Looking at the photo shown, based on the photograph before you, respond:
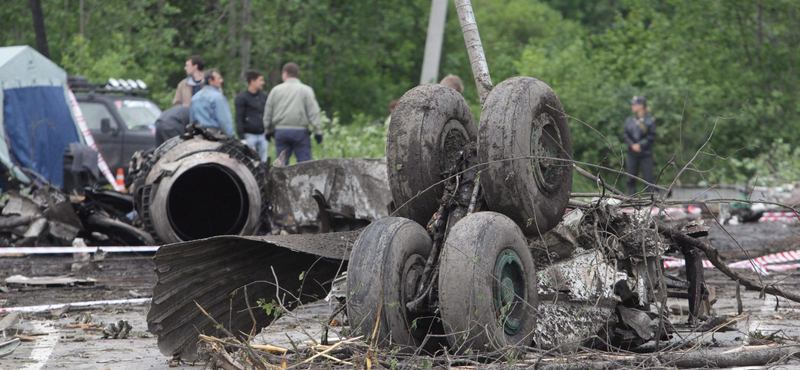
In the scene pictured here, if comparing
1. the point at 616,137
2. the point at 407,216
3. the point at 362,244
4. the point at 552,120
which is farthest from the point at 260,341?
the point at 616,137

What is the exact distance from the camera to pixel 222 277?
558 cm

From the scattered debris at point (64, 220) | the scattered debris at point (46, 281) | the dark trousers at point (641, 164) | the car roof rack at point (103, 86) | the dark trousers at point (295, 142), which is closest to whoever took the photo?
the scattered debris at point (46, 281)

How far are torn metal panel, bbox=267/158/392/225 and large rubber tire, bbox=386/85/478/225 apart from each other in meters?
4.19

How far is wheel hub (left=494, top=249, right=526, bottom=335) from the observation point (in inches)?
195

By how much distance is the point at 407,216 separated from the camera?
593cm

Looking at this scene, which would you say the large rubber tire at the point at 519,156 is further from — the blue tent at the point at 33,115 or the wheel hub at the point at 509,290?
the blue tent at the point at 33,115

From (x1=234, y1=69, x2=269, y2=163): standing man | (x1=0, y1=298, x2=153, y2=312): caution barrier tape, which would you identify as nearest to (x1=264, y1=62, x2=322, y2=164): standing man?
(x1=234, y1=69, x2=269, y2=163): standing man

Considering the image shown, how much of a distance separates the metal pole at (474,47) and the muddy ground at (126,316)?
1959mm

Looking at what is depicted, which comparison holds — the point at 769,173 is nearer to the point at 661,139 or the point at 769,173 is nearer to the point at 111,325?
the point at 661,139

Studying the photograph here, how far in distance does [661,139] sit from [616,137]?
1.02 metres

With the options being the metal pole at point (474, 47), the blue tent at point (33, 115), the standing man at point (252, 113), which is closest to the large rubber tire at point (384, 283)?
the metal pole at point (474, 47)

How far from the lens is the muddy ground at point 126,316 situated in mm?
5906

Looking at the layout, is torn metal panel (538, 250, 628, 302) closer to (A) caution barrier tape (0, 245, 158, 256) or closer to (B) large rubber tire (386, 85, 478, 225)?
(B) large rubber tire (386, 85, 478, 225)

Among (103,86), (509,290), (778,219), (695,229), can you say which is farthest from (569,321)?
(103,86)
